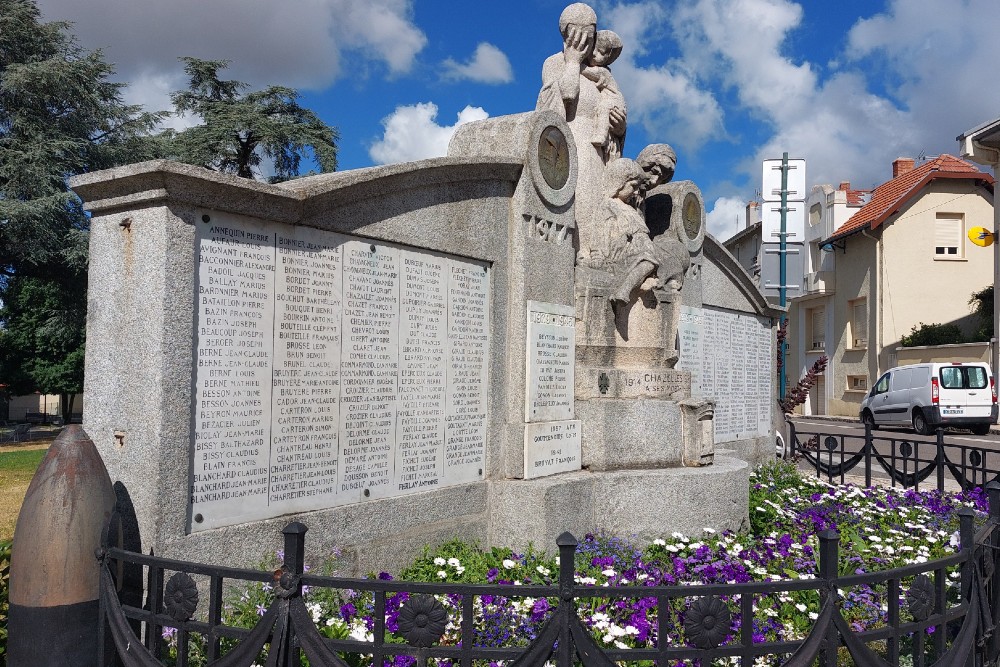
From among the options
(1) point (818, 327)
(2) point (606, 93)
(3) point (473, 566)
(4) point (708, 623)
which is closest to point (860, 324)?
(1) point (818, 327)

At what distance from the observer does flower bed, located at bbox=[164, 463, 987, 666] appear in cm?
384

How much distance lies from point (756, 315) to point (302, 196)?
868 centimetres

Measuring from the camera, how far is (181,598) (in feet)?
8.93

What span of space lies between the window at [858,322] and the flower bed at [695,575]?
77.3 feet

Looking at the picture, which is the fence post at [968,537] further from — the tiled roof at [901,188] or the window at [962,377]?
the tiled roof at [901,188]

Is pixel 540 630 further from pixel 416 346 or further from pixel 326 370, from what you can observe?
pixel 416 346

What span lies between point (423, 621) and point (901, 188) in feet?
105

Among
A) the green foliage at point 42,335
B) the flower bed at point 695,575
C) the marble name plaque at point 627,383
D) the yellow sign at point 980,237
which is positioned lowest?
the flower bed at point 695,575

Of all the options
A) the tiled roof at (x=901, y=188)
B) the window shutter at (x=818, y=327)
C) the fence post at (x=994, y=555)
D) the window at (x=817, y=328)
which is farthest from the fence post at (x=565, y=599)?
the window shutter at (x=818, y=327)

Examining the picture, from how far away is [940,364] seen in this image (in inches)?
800

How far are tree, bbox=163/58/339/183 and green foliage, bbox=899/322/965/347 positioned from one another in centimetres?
2027

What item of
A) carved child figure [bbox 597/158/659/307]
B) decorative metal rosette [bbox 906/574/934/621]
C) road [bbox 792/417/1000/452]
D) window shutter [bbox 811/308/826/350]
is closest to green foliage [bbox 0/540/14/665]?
decorative metal rosette [bbox 906/574/934/621]

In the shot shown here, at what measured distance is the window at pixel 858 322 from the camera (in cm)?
3017

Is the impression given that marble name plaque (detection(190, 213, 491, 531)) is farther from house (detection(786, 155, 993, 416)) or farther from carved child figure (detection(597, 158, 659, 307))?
house (detection(786, 155, 993, 416))
